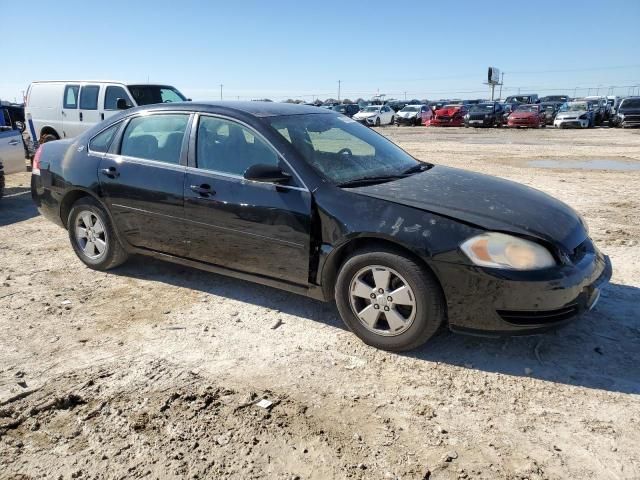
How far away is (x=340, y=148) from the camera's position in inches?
169

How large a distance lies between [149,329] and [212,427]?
4.60 feet

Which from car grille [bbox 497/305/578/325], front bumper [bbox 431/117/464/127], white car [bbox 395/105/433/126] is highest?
white car [bbox 395/105/433/126]

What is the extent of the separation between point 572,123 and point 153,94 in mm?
25642

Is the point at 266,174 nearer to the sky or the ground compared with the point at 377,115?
nearer to the ground

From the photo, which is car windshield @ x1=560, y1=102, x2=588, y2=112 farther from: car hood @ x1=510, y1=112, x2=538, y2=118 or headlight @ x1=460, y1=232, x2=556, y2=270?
headlight @ x1=460, y1=232, x2=556, y2=270

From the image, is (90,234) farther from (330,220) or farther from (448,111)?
(448,111)

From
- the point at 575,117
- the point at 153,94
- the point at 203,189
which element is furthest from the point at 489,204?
the point at 575,117

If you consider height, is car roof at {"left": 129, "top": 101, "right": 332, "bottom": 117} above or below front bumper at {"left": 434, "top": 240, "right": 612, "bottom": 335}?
above

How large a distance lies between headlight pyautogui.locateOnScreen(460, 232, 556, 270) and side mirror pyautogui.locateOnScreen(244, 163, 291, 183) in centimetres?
133

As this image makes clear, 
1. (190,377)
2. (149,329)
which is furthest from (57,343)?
(190,377)

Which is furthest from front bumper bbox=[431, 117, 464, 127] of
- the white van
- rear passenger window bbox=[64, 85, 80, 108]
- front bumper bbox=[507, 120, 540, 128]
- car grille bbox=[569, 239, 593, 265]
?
car grille bbox=[569, 239, 593, 265]

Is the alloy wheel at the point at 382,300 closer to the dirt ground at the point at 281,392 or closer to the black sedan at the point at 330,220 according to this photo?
the black sedan at the point at 330,220

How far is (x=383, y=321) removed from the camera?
3551 mm

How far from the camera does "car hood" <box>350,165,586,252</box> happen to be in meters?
3.34
